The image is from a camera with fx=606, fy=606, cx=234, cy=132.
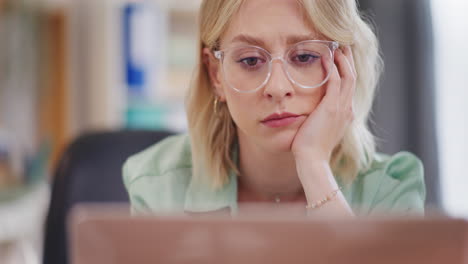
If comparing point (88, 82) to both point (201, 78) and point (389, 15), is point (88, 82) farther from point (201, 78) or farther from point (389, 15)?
point (201, 78)

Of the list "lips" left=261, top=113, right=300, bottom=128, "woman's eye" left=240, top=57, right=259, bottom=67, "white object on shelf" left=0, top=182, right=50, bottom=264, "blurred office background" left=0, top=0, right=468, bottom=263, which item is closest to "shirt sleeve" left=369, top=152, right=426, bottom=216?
"lips" left=261, top=113, right=300, bottom=128

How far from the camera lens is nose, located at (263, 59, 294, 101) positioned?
1.07m

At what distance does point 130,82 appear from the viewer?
309cm

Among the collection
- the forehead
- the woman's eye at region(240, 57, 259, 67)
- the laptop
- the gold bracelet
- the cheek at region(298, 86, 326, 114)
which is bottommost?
the gold bracelet

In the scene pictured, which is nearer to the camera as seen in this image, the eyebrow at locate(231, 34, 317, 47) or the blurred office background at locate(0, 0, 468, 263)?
the eyebrow at locate(231, 34, 317, 47)

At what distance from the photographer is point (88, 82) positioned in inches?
129

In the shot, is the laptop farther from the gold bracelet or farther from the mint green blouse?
the mint green blouse

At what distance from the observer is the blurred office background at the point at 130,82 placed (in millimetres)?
2410

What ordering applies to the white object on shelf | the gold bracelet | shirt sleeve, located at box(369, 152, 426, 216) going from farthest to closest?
the white object on shelf, shirt sleeve, located at box(369, 152, 426, 216), the gold bracelet

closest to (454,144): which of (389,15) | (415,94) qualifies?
(415,94)

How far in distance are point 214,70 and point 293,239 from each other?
74 cm

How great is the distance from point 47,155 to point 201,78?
225cm

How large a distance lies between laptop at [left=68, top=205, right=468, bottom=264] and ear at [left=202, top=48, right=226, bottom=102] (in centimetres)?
69

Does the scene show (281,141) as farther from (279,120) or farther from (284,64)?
(284,64)
